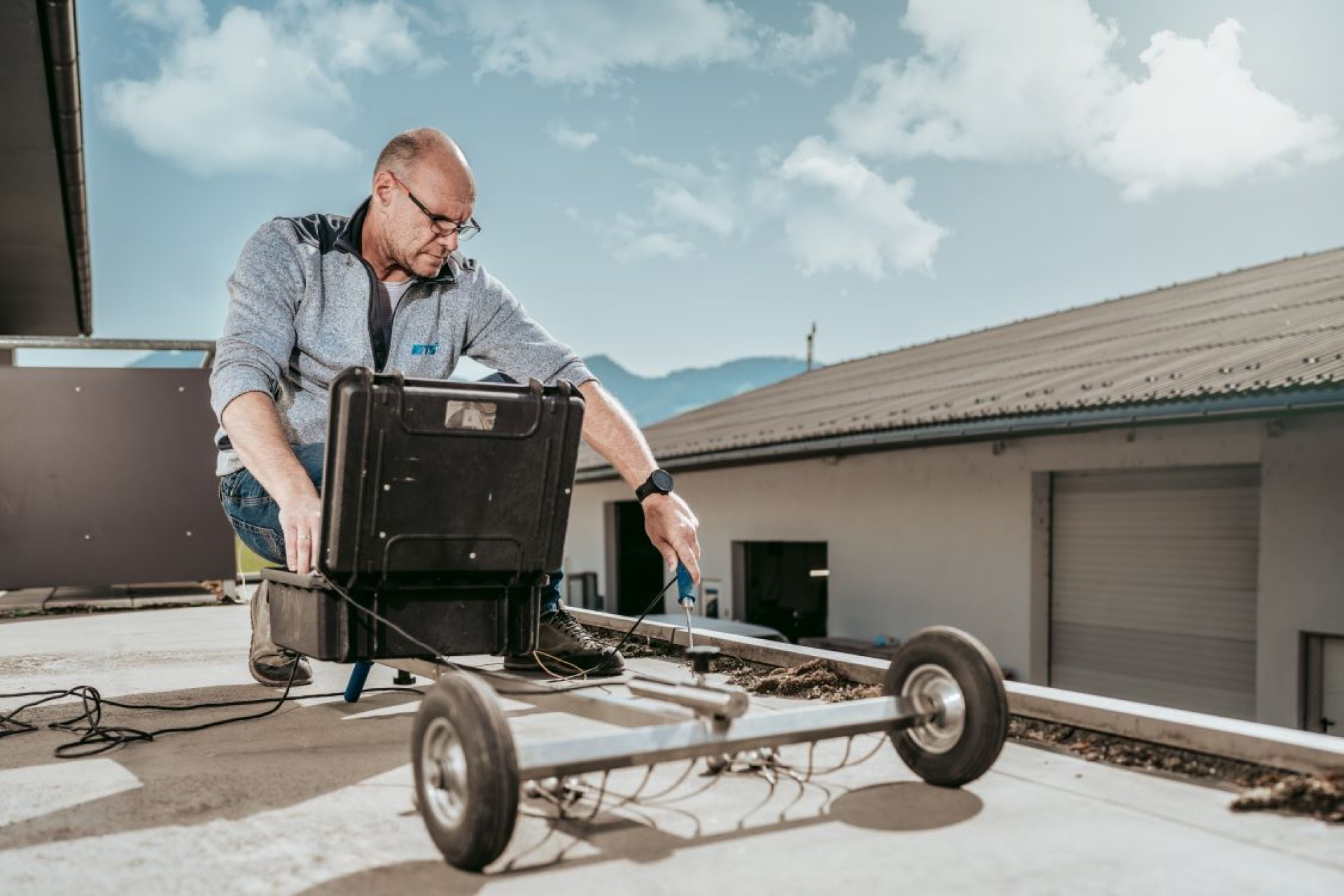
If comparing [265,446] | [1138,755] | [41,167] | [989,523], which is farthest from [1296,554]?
[41,167]

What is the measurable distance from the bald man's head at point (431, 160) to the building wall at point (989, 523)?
A: 24.0 ft

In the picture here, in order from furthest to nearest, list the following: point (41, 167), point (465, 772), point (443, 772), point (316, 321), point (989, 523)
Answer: point (989, 523), point (41, 167), point (316, 321), point (443, 772), point (465, 772)

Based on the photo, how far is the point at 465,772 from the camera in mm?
1381

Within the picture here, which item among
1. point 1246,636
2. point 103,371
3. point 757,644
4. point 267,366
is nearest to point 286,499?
point 267,366

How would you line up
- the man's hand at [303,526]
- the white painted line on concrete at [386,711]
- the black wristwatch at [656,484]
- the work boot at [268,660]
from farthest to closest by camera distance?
the work boot at [268,660] < the white painted line on concrete at [386,711] < the black wristwatch at [656,484] < the man's hand at [303,526]

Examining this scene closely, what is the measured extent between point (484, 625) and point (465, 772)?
31.9 inches

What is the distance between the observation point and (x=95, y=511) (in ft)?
18.5

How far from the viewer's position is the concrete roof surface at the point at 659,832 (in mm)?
1385

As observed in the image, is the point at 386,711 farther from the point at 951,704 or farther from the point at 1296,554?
the point at 1296,554

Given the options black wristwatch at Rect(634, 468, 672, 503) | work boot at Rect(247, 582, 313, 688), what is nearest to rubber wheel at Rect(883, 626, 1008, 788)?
black wristwatch at Rect(634, 468, 672, 503)

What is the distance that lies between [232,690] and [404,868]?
1.71m

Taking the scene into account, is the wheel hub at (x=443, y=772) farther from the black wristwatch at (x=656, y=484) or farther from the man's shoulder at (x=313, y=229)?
the man's shoulder at (x=313, y=229)

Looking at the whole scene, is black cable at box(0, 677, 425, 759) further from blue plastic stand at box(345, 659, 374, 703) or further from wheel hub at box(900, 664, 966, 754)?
wheel hub at box(900, 664, 966, 754)

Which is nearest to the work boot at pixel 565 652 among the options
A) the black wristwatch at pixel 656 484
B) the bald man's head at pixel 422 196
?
the black wristwatch at pixel 656 484
